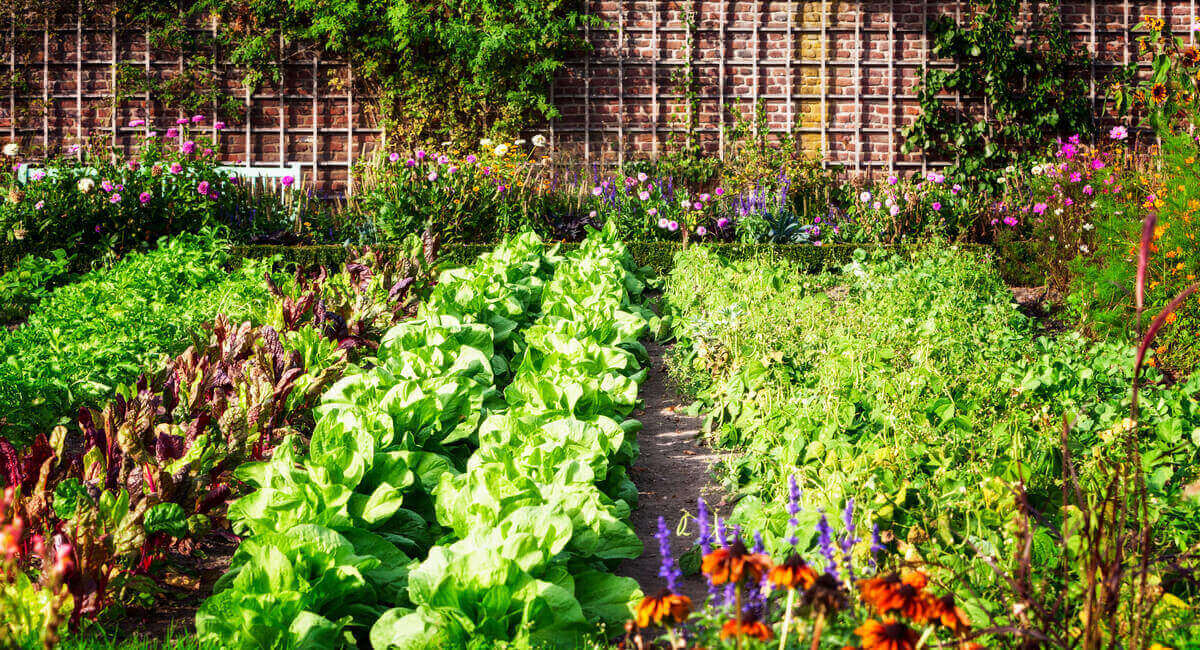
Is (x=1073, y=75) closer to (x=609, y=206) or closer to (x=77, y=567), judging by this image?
(x=609, y=206)

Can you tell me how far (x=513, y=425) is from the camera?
269cm

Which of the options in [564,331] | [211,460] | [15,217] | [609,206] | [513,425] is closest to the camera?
[211,460]

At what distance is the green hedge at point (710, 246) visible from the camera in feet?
23.5

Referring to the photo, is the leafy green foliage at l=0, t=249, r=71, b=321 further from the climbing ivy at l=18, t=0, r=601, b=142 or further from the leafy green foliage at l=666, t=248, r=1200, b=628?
the climbing ivy at l=18, t=0, r=601, b=142

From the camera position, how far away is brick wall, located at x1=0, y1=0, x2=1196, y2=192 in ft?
34.1

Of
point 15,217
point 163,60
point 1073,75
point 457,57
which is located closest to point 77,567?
point 15,217

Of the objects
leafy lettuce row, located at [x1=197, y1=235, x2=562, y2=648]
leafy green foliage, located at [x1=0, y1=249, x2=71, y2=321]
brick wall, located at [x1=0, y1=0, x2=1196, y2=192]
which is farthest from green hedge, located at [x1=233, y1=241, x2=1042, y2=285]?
leafy lettuce row, located at [x1=197, y1=235, x2=562, y2=648]

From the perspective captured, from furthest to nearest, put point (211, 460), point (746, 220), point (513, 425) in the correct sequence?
point (746, 220), point (513, 425), point (211, 460)

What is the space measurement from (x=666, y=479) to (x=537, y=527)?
1.18 meters

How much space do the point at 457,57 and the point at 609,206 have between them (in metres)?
2.90

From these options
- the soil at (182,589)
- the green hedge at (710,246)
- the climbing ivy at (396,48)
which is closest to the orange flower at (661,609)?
the soil at (182,589)

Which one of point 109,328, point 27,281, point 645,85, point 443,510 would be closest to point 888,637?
point 443,510

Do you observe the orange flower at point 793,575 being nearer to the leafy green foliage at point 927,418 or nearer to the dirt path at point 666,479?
the leafy green foliage at point 927,418

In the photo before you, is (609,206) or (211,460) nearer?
(211,460)
